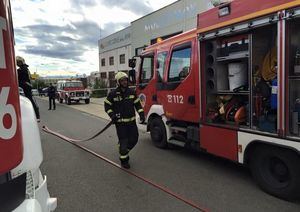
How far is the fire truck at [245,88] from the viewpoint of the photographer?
14.4 feet

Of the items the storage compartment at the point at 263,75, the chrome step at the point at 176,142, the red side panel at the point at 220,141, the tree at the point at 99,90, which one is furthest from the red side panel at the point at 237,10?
the tree at the point at 99,90

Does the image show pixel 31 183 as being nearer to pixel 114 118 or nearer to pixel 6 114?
pixel 6 114

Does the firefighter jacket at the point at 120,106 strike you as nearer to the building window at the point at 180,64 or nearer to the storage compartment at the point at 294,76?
the building window at the point at 180,64

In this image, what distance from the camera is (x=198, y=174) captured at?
5852 millimetres

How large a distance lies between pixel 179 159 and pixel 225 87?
1934 mm

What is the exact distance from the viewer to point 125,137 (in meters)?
6.48

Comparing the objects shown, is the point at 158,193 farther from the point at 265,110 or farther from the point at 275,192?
the point at 265,110

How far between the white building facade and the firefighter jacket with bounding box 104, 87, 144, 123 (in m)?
12.1

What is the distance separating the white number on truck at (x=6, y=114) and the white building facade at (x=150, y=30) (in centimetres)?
1667

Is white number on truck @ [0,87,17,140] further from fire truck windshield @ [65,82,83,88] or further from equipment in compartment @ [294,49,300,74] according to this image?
fire truck windshield @ [65,82,83,88]

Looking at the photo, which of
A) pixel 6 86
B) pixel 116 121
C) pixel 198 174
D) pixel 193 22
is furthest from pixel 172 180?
pixel 193 22

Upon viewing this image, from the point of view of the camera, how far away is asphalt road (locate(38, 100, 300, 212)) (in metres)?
4.47

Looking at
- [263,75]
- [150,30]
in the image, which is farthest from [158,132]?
[150,30]

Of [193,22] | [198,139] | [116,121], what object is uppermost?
[193,22]
